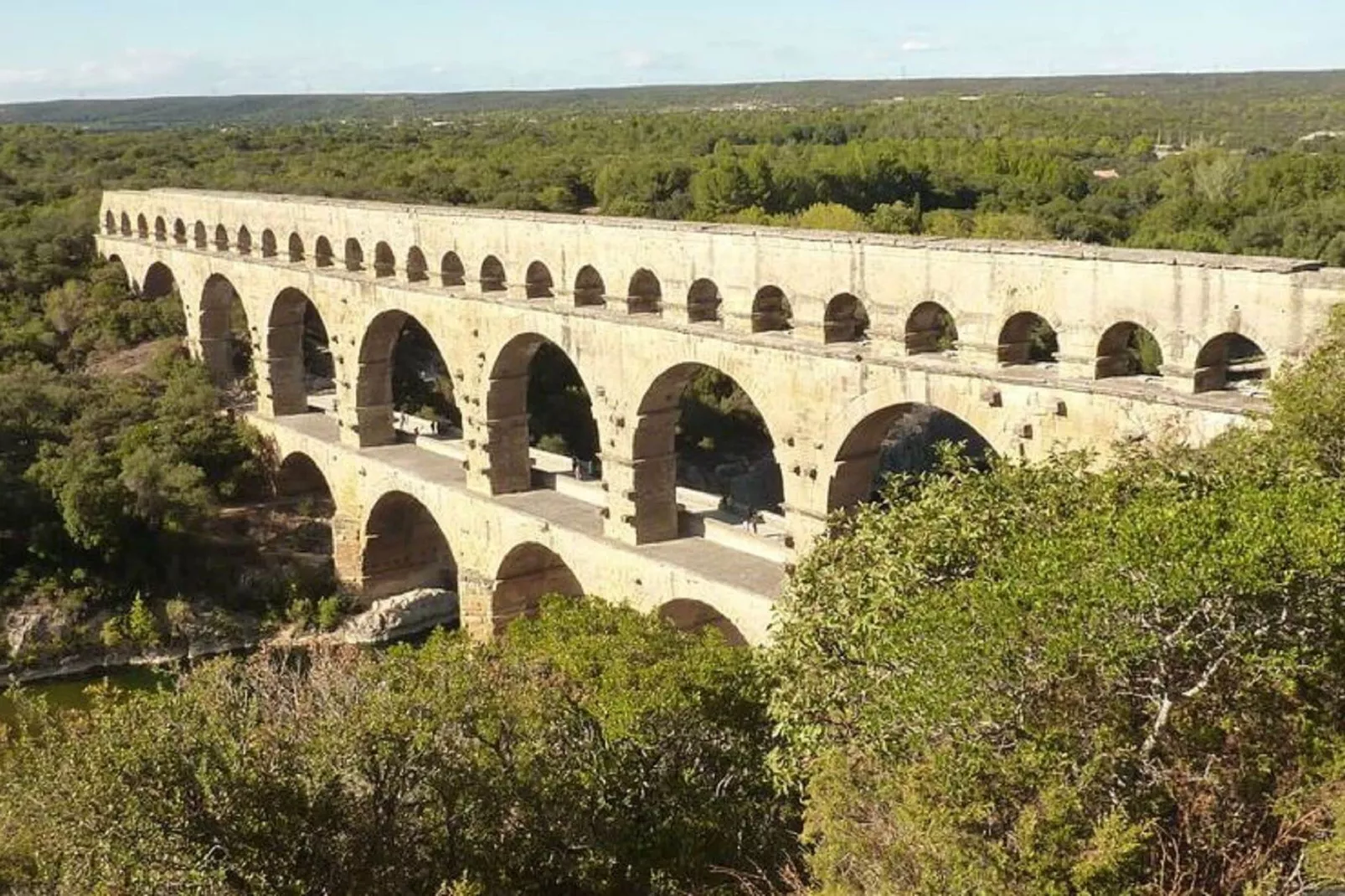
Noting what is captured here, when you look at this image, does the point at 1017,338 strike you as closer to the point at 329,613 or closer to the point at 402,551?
the point at 402,551

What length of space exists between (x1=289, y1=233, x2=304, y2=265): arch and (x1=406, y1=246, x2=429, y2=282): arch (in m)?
5.23

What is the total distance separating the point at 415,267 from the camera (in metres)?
26.3

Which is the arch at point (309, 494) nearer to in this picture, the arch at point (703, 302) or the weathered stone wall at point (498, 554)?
the weathered stone wall at point (498, 554)

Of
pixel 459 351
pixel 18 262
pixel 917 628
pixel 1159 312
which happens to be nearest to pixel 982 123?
pixel 18 262

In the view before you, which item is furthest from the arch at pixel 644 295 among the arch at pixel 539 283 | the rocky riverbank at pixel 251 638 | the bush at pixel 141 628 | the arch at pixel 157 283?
the arch at pixel 157 283

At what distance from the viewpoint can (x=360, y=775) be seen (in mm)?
10664

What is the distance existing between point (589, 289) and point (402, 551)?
9.81m

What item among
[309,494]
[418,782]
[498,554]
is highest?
[418,782]

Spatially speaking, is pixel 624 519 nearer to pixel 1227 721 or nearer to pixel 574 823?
pixel 574 823

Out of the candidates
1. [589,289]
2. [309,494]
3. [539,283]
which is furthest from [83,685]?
[589,289]

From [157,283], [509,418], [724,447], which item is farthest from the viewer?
[157,283]

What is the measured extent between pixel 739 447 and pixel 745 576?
795 inches

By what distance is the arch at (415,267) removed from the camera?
26.0m

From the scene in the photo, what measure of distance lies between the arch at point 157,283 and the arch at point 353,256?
14.5 meters
